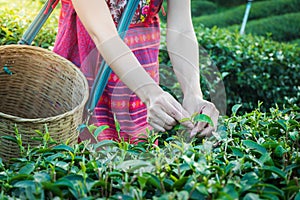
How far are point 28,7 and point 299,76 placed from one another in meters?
2.32

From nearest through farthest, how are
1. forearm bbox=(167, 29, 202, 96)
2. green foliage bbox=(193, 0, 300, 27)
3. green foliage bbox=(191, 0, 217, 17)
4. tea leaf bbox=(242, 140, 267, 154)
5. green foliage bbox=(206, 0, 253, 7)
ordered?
tea leaf bbox=(242, 140, 267, 154) < forearm bbox=(167, 29, 202, 96) < green foliage bbox=(193, 0, 300, 27) < green foliage bbox=(191, 0, 217, 17) < green foliage bbox=(206, 0, 253, 7)

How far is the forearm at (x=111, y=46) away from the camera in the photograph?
1675mm

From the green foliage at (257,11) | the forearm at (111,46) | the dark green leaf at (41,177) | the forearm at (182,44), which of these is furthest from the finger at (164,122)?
the green foliage at (257,11)

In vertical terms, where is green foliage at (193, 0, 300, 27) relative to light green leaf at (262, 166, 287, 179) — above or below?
above

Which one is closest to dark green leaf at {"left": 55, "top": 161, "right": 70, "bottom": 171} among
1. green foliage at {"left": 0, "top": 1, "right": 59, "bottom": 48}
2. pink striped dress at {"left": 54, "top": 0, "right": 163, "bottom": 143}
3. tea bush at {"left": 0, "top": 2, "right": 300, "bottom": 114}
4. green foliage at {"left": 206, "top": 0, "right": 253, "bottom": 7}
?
pink striped dress at {"left": 54, "top": 0, "right": 163, "bottom": 143}

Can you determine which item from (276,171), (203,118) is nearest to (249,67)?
(203,118)

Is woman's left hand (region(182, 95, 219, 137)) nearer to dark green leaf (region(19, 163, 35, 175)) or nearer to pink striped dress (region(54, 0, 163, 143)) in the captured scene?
pink striped dress (region(54, 0, 163, 143))

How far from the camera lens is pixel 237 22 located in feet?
24.3

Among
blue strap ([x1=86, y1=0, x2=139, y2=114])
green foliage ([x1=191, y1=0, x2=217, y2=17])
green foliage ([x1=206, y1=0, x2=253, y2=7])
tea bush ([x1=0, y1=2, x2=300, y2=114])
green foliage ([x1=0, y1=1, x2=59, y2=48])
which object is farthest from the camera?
green foliage ([x1=206, y1=0, x2=253, y2=7])

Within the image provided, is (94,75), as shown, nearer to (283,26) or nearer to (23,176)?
(23,176)

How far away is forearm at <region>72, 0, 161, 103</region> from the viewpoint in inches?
65.9

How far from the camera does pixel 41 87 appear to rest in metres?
2.09

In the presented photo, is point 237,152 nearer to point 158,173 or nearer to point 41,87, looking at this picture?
point 158,173

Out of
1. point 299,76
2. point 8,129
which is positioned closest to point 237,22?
point 299,76
